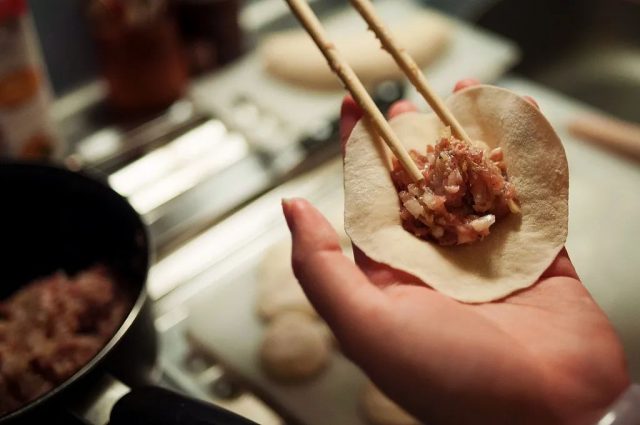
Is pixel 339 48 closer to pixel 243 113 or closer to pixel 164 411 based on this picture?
pixel 243 113

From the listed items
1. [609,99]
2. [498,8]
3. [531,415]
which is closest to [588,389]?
[531,415]

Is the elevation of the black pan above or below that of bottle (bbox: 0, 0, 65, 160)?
below

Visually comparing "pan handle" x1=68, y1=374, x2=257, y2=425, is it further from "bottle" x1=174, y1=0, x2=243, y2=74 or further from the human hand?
"bottle" x1=174, y1=0, x2=243, y2=74

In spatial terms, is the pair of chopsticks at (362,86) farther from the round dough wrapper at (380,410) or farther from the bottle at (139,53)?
the bottle at (139,53)

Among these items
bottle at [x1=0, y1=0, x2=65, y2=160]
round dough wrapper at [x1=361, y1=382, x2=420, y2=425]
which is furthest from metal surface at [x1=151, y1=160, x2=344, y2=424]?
bottle at [x1=0, y1=0, x2=65, y2=160]

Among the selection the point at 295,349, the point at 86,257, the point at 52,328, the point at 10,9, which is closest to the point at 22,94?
the point at 10,9

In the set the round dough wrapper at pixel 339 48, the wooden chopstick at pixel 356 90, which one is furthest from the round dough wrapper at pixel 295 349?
the round dough wrapper at pixel 339 48
